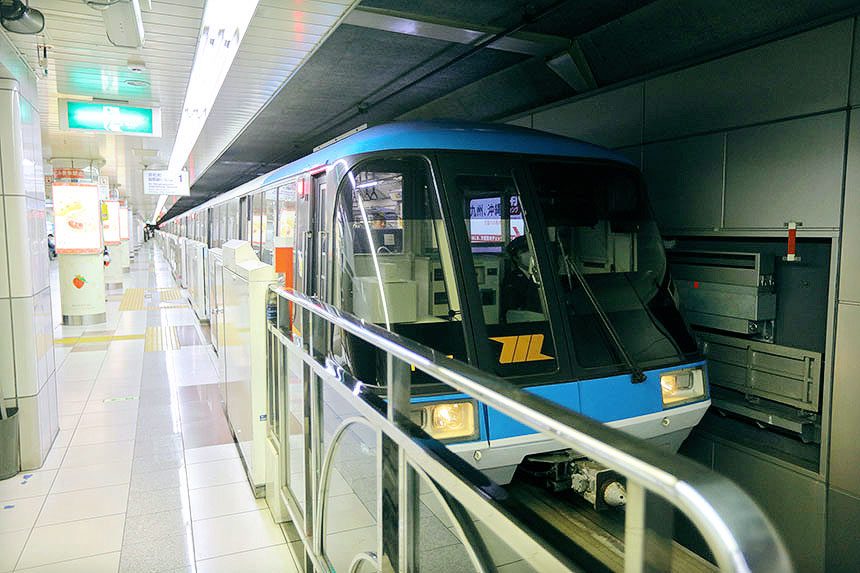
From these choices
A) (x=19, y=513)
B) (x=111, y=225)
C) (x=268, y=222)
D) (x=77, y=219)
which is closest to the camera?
(x=19, y=513)


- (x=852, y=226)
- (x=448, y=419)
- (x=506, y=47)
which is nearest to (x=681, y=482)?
(x=448, y=419)

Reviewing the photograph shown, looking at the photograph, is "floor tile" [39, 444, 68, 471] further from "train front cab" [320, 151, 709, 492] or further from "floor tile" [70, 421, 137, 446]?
"train front cab" [320, 151, 709, 492]

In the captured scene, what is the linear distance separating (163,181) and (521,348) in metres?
16.0

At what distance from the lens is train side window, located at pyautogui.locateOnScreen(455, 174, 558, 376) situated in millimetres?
3455

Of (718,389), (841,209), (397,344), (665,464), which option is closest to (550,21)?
(841,209)

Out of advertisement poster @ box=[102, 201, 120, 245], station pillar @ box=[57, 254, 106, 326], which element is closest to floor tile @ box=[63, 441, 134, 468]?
station pillar @ box=[57, 254, 106, 326]

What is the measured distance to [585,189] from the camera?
4.02 metres

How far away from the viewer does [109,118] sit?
7461 millimetres

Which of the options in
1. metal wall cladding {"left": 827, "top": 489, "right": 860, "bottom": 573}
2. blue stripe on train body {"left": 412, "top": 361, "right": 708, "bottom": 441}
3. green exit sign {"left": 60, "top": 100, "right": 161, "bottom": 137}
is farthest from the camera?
green exit sign {"left": 60, "top": 100, "right": 161, "bottom": 137}

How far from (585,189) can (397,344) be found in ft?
9.06

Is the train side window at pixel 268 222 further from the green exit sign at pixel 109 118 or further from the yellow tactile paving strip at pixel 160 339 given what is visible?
the yellow tactile paving strip at pixel 160 339

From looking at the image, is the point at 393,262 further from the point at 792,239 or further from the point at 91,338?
the point at 91,338

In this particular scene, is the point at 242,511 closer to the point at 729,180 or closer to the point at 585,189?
the point at 585,189

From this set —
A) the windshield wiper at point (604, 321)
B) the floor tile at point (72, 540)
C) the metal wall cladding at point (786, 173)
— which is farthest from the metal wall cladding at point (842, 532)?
the floor tile at point (72, 540)
